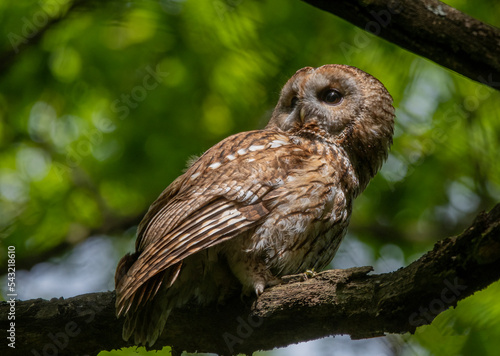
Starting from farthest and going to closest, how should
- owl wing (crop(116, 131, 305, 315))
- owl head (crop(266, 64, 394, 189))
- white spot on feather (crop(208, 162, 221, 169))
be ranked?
owl head (crop(266, 64, 394, 189))
white spot on feather (crop(208, 162, 221, 169))
owl wing (crop(116, 131, 305, 315))

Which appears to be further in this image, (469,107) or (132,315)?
(469,107)

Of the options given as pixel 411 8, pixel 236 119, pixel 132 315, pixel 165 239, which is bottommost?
pixel 132 315

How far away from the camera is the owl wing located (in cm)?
288

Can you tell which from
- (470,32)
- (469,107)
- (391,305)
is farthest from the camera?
(469,107)

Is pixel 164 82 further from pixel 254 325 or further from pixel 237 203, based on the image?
pixel 254 325

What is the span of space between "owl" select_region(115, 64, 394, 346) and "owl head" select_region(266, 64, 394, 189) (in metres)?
0.21

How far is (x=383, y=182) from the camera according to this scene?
173 inches

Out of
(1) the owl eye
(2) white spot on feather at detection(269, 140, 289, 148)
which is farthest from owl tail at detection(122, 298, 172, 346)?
(1) the owl eye

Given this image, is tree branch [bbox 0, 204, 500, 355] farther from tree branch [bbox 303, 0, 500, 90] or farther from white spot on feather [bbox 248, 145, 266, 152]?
white spot on feather [bbox 248, 145, 266, 152]

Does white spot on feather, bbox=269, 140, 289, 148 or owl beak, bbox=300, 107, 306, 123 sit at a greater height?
owl beak, bbox=300, 107, 306, 123

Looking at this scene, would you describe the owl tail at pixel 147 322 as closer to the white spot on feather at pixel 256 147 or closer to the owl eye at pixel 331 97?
the white spot on feather at pixel 256 147

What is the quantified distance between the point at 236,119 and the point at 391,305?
7.59ft

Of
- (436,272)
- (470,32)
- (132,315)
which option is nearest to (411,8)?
(470,32)

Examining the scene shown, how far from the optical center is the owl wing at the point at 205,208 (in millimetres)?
2875
